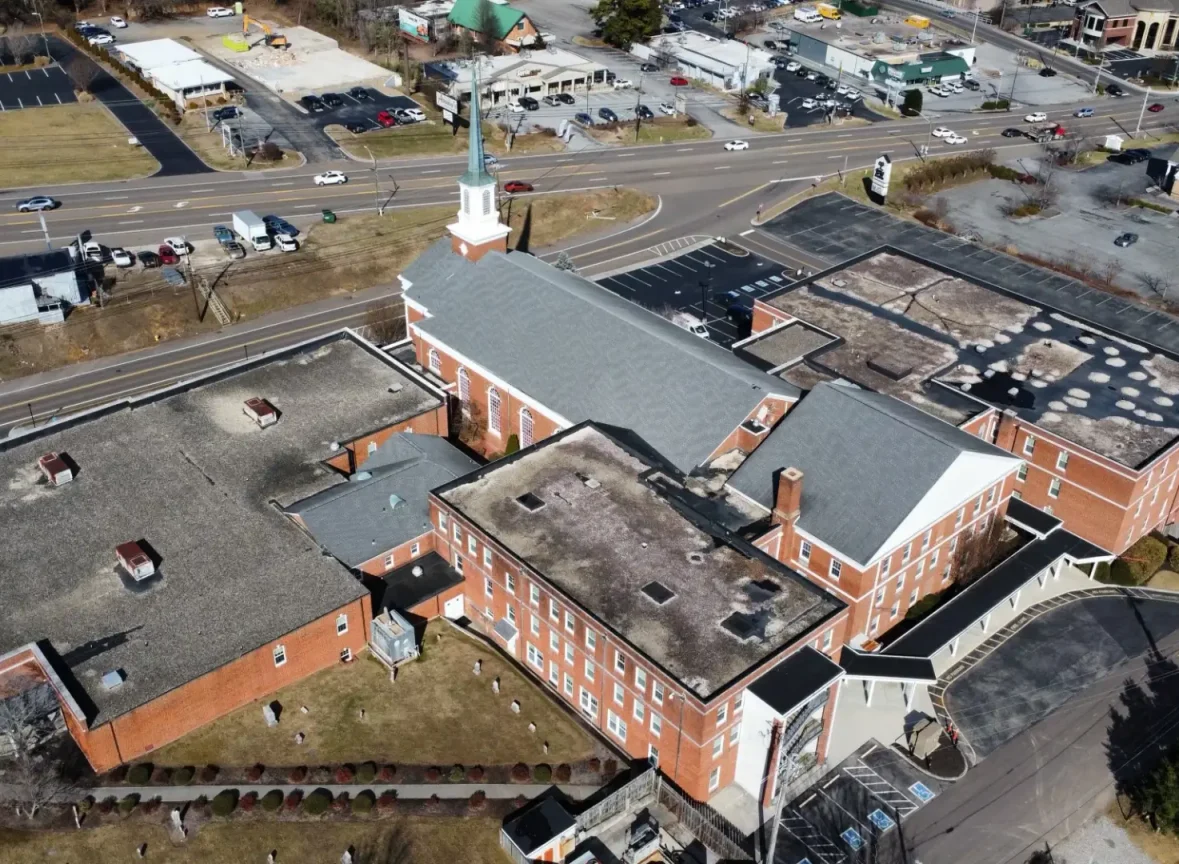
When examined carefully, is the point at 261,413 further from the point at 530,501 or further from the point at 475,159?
the point at 475,159

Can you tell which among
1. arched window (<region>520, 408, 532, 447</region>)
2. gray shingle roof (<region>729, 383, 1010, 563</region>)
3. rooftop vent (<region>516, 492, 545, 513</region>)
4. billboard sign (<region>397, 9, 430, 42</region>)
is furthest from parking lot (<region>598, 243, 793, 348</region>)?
billboard sign (<region>397, 9, 430, 42</region>)

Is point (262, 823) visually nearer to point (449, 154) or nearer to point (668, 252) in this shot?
point (668, 252)

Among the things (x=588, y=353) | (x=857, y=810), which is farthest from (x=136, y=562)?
(x=857, y=810)

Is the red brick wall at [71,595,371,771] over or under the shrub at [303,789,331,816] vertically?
over

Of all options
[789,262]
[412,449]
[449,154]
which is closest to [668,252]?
[789,262]

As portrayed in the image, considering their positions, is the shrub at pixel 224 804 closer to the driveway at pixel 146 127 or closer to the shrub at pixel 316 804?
the shrub at pixel 316 804

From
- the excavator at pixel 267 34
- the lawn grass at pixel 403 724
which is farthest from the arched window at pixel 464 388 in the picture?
the excavator at pixel 267 34

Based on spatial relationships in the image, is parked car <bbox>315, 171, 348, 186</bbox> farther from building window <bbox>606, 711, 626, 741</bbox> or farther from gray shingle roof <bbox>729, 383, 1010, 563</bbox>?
building window <bbox>606, 711, 626, 741</bbox>

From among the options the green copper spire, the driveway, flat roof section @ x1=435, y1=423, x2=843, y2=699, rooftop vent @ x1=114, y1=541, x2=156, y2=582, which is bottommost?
the driveway
